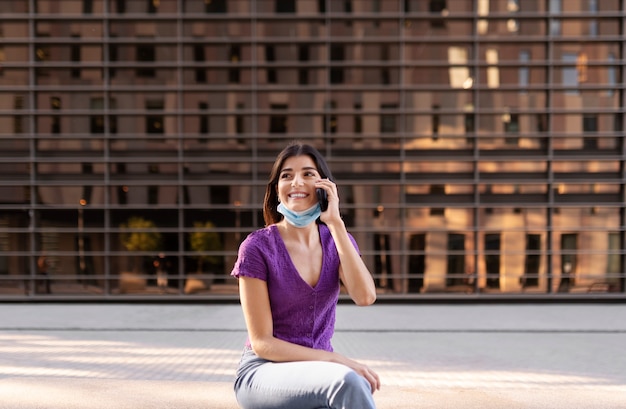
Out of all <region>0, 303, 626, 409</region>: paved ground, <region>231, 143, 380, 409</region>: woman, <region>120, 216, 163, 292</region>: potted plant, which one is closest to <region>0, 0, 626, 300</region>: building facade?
<region>120, 216, 163, 292</region>: potted plant

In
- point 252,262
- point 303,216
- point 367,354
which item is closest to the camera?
point 252,262

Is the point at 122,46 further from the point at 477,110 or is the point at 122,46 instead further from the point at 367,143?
the point at 477,110

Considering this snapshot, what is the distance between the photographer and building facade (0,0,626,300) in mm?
14906

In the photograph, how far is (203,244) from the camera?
1502 cm

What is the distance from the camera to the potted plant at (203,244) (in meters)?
15.0

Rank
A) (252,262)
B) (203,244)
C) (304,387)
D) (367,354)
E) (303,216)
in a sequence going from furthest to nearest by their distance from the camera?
(203,244), (367,354), (303,216), (252,262), (304,387)

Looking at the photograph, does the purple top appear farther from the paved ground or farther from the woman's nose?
the paved ground

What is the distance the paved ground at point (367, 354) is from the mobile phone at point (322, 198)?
1487mm

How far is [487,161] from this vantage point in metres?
14.9

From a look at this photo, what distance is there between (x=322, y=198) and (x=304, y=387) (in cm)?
81

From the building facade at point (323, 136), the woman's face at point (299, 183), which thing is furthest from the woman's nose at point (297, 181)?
the building facade at point (323, 136)

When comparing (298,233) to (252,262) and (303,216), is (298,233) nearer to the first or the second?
(303,216)

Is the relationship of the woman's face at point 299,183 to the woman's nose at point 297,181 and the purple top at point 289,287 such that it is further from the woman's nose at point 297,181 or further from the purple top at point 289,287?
the purple top at point 289,287

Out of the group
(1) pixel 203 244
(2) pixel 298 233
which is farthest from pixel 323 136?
(2) pixel 298 233
